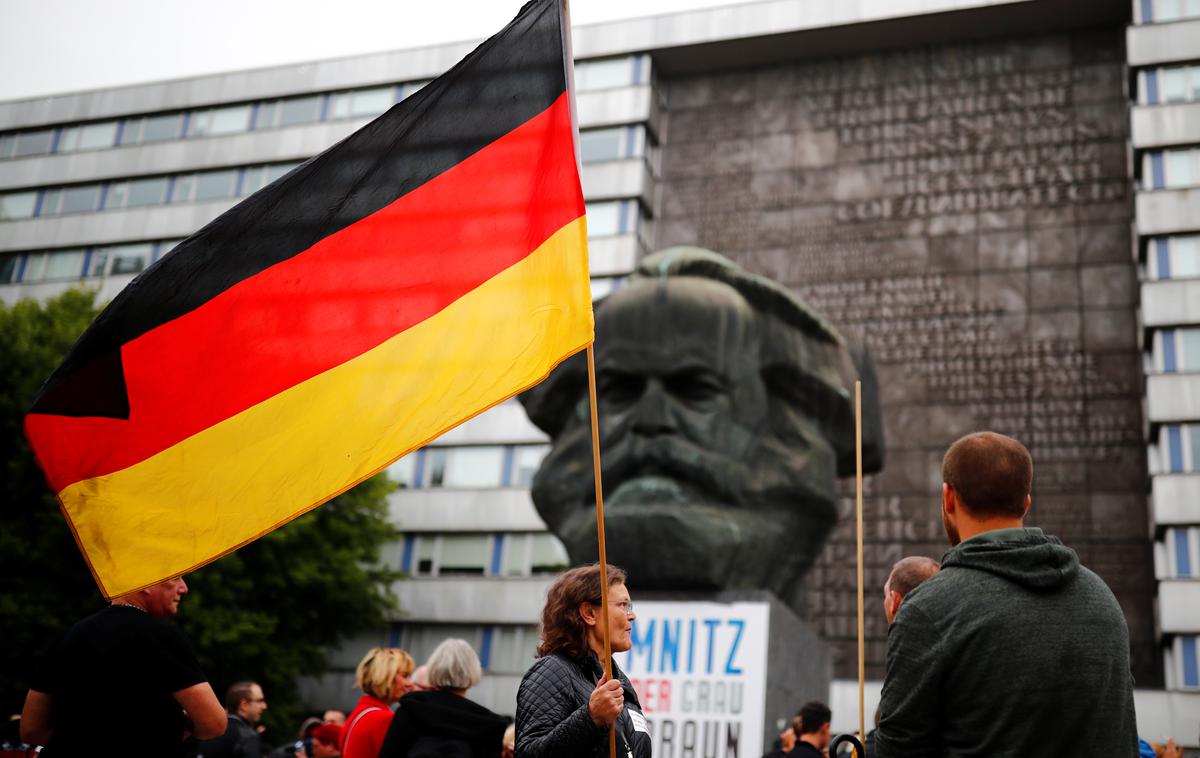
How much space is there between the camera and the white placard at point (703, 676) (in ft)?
33.7

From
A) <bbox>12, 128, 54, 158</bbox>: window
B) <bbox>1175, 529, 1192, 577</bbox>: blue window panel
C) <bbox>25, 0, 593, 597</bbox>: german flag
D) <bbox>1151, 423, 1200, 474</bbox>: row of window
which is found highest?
<bbox>12, 128, 54, 158</bbox>: window

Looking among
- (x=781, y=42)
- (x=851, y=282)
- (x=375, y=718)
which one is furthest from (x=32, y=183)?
(x=375, y=718)

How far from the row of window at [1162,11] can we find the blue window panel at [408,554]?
76.5ft

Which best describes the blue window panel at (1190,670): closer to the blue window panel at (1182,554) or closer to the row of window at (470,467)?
the blue window panel at (1182,554)

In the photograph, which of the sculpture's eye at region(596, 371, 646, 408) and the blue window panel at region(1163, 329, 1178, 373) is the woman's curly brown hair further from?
the blue window panel at region(1163, 329, 1178, 373)

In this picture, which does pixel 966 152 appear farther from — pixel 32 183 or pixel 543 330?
pixel 32 183

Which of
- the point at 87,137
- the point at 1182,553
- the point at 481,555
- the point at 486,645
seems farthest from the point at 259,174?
the point at 1182,553

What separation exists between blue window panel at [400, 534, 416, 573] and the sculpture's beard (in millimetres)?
23399

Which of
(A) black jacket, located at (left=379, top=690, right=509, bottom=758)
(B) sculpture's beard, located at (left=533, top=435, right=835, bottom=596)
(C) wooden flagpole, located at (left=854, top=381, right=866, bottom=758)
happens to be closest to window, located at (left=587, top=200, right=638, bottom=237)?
(B) sculpture's beard, located at (left=533, top=435, right=835, bottom=596)

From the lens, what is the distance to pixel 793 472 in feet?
38.9

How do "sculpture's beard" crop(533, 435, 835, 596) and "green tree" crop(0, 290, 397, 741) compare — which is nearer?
"sculpture's beard" crop(533, 435, 835, 596)

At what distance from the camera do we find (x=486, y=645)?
108ft

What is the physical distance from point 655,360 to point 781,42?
21648mm

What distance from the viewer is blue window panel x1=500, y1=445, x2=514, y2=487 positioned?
114 ft
